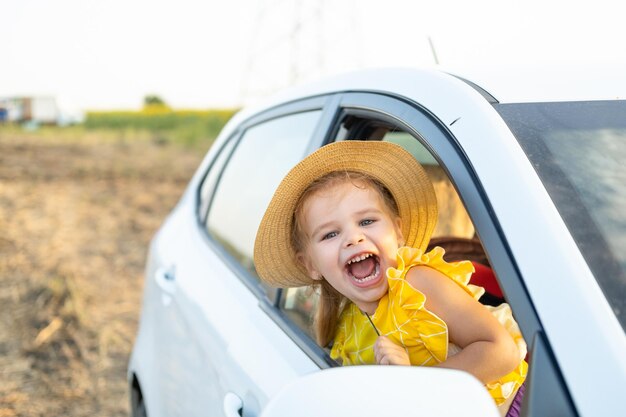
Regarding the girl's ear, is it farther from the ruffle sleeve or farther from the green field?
the green field

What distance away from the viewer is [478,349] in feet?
4.96

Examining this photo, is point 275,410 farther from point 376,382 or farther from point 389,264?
point 389,264

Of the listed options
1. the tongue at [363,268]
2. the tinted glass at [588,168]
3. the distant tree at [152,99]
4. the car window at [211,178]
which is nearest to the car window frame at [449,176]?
the tinted glass at [588,168]

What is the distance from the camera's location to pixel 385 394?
1089 mm

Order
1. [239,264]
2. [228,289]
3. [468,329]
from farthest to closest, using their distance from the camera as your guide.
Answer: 1. [239,264]
2. [228,289]
3. [468,329]

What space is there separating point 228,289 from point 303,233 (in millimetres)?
607

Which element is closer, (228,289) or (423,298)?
(423,298)

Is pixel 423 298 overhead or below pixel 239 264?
overhead

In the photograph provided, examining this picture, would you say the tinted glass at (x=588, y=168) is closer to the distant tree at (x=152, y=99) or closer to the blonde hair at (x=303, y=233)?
the blonde hair at (x=303, y=233)

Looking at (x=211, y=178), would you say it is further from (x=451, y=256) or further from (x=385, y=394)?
(x=385, y=394)

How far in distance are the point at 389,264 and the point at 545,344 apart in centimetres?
63

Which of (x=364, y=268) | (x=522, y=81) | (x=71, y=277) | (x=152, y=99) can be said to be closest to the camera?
(x=522, y=81)

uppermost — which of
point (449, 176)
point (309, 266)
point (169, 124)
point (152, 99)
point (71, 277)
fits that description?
A: point (449, 176)

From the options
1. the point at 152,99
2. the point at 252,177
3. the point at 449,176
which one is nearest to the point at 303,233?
the point at 449,176
